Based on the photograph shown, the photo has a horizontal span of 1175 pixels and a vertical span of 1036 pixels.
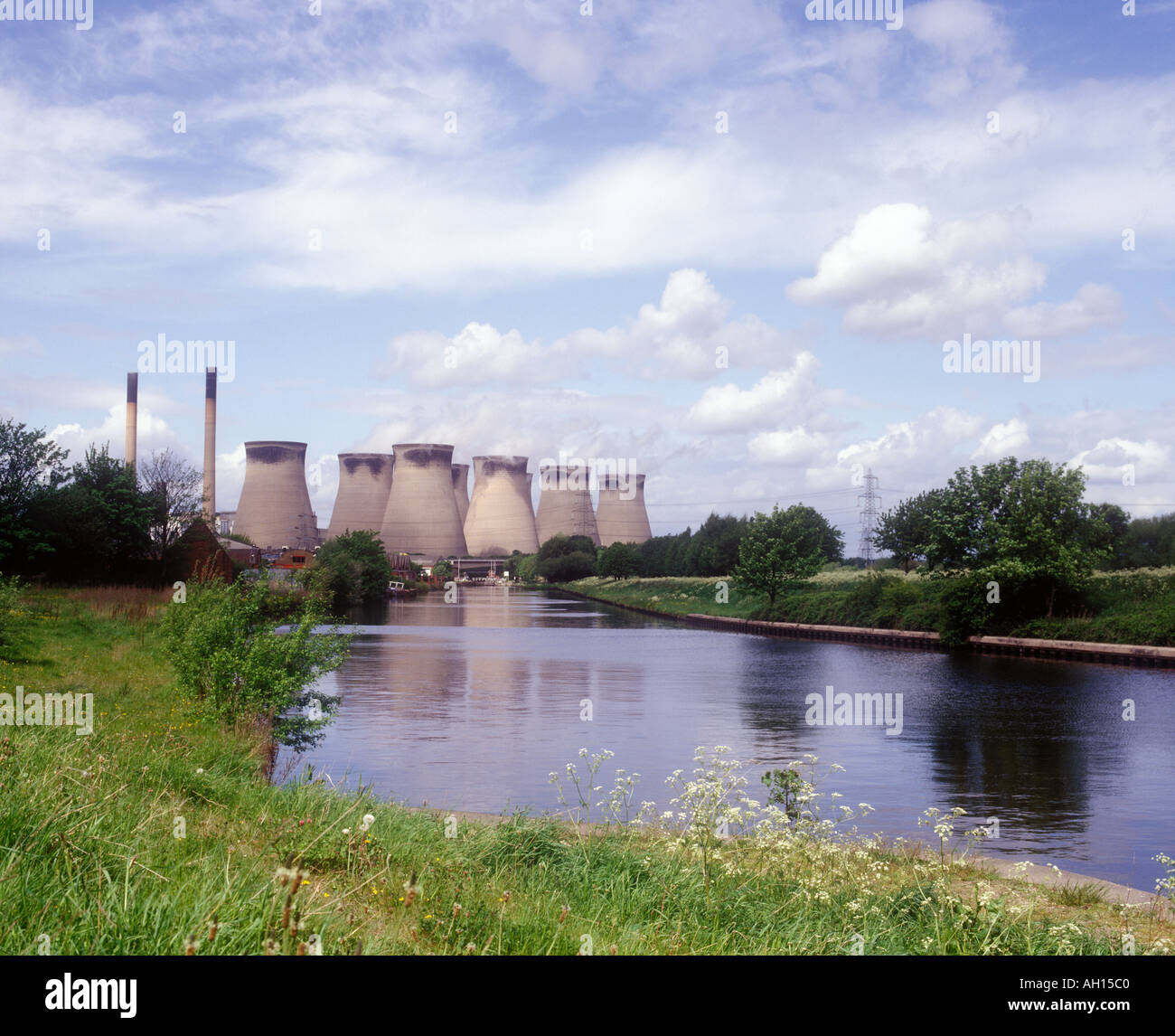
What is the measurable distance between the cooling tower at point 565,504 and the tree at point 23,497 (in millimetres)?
72710

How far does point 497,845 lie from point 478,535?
9615cm

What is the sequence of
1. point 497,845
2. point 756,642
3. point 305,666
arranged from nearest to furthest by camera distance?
1. point 497,845
2. point 305,666
3. point 756,642

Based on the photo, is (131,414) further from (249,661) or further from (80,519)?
(249,661)

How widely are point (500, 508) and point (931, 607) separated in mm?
67631

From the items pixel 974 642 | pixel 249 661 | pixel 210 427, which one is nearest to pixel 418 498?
pixel 210 427

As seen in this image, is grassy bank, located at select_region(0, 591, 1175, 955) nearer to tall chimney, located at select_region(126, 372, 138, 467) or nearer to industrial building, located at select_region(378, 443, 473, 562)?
tall chimney, located at select_region(126, 372, 138, 467)

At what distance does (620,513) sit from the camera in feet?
352

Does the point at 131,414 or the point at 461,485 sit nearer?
the point at 131,414

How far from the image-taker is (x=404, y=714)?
1705cm

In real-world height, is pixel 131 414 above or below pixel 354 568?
above

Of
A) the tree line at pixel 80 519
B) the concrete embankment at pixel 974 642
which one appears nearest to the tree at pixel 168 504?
the tree line at pixel 80 519
